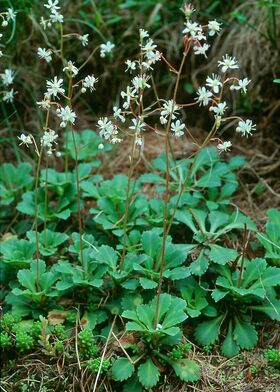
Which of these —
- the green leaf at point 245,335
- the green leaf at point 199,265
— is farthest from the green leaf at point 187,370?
the green leaf at point 199,265

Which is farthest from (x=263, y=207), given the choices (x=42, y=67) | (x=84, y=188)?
(x=42, y=67)

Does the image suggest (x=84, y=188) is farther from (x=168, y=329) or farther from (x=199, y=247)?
(x=168, y=329)

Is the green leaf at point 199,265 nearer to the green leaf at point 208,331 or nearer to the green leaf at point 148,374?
the green leaf at point 208,331

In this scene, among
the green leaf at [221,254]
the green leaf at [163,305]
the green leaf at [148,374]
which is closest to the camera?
the green leaf at [148,374]

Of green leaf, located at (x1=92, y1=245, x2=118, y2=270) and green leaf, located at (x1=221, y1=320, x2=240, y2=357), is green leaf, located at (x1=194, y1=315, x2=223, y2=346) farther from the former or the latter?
green leaf, located at (x1=92, y1=245, x2=118, y2=270)

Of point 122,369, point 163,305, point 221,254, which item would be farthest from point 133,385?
point 221,254

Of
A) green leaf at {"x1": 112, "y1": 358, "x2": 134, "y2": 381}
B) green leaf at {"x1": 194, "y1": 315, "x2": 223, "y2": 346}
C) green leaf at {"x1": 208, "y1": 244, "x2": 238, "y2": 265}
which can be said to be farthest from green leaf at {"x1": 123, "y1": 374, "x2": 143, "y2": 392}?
green leaf at {"x1": 208, "y1": 244, "x2": 238, "y2": 265}
